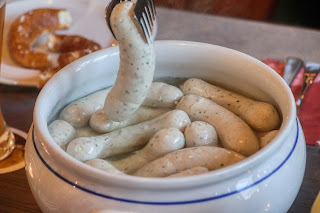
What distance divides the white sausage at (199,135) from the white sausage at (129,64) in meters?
0.10

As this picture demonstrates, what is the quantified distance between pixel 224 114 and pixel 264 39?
0.73m

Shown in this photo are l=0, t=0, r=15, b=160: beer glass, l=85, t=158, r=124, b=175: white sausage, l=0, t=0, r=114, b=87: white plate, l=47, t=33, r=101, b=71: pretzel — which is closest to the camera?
l=85, t=158, r=124, b=175: white sausage

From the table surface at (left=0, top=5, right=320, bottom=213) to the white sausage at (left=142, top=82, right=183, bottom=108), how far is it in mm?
290

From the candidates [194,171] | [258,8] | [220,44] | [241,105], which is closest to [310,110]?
[241,105]

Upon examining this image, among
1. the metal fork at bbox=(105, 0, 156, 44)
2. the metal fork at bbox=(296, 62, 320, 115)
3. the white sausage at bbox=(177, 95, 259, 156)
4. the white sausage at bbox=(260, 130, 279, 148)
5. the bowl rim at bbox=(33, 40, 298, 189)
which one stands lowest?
the metal fork at bbox=(296, 62, 320, 115)

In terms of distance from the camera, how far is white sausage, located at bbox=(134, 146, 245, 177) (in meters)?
0.68

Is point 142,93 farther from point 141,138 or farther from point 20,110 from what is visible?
point 20,110

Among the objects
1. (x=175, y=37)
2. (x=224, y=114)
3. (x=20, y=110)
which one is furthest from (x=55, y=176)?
(x=175, y=37)

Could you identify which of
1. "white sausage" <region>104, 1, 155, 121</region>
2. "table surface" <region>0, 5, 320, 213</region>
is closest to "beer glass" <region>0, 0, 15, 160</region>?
"table surface" <region>0, 5, 320, 213</region>

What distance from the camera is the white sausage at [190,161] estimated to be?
678 millimetres

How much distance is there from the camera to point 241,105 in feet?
2.75

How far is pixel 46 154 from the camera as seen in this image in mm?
644

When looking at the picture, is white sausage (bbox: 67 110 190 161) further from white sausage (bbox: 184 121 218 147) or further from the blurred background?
the blurred background

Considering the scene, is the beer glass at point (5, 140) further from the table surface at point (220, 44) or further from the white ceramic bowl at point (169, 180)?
the white ceramic bowl at point (169, 180)
